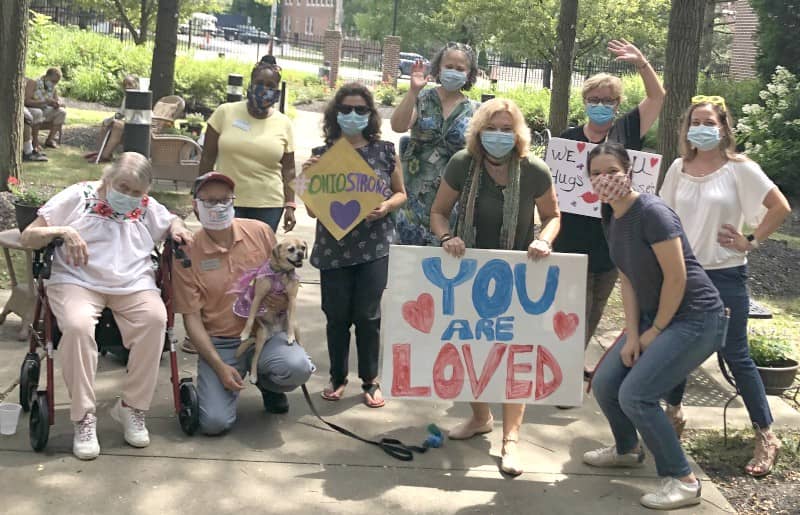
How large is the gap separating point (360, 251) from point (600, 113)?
1.71 metres

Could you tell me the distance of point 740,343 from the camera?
17.0 feet

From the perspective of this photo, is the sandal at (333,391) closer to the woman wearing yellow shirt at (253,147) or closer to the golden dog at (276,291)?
the golden dog at (276,291)

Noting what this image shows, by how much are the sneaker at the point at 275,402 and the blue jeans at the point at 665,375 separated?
192 centimetres

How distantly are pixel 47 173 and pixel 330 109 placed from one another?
26.8ft

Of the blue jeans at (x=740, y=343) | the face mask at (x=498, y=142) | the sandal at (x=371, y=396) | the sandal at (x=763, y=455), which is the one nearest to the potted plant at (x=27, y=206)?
the sandal at (x=371, y=396)

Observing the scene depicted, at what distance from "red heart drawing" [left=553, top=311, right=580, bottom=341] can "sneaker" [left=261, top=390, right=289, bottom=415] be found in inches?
62.9

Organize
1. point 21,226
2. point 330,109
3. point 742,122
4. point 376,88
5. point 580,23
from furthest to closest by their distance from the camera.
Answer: point 376,88, point 580,23, point 742,122, point 21,226, point 330,109

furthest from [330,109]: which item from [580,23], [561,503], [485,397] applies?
[580,23]

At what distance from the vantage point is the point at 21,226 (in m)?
7.17

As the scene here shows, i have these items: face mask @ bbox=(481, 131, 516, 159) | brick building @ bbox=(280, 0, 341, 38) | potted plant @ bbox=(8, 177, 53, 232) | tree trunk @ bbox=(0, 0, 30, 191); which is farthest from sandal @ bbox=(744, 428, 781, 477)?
brick building @ bbox=(280, 0, 341, 38)

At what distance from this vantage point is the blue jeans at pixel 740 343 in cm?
513

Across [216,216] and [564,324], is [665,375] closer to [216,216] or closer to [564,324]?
[564,324]

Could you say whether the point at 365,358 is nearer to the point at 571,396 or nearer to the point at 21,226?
the point at 571,396

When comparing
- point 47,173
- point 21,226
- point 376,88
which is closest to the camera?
point 21,226
